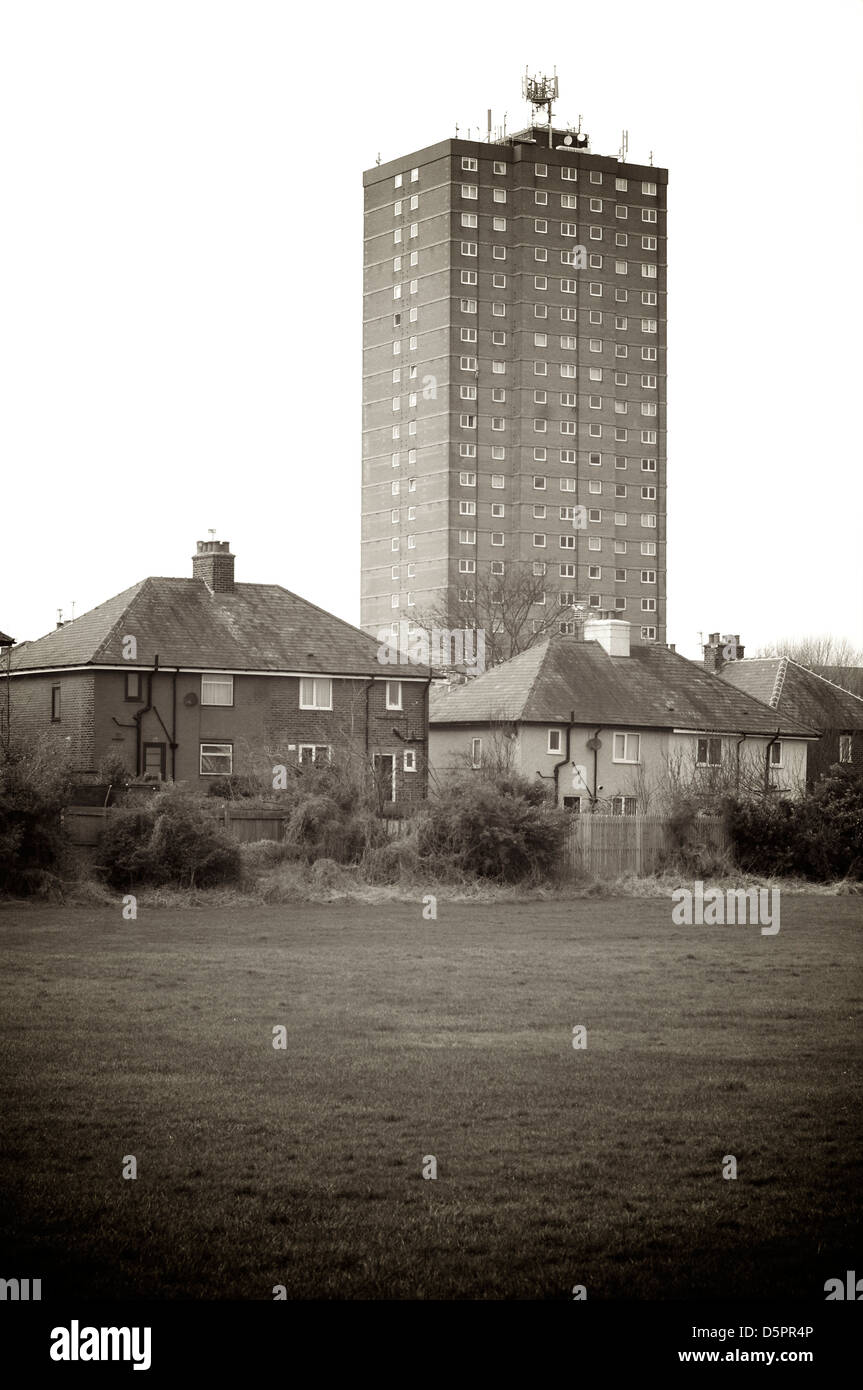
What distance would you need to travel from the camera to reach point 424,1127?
1145 cm

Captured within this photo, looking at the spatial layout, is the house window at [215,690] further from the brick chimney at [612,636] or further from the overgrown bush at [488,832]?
the brick chimney at [612,636]

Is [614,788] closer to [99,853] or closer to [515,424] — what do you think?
[99,853]

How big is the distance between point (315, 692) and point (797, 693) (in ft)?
74.3

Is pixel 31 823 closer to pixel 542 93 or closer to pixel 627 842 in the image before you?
pixel 627 842

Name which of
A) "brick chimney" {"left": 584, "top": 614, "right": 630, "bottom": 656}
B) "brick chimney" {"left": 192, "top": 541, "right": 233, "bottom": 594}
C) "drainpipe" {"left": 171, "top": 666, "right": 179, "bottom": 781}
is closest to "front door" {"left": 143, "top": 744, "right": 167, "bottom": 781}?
"drainpipe" {"left": 171, "top": 666, "right": 179, "bottom": 781}

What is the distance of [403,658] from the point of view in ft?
175

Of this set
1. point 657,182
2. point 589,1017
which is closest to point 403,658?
point 589,1017

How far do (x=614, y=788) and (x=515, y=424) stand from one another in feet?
284

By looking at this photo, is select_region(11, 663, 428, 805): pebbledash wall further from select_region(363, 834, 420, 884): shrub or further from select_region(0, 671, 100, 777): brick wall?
select_region(363, 834, 420, 884): shrub

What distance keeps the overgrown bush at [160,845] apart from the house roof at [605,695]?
66.5 ft

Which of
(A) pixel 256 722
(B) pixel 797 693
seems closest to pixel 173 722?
(A) pixel 256 722

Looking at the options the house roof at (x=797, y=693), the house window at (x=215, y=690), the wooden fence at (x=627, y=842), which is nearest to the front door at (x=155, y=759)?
the house window at (x=215, y=690)

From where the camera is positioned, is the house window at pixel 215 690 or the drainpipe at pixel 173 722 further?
the house window at pixel 215 690

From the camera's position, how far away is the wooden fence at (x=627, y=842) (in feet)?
130
